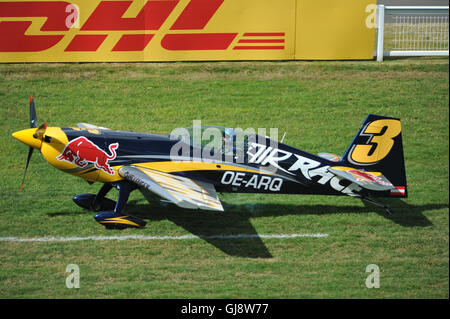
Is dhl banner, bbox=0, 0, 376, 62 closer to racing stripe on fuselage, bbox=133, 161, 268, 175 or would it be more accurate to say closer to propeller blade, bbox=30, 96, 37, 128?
propeller blade, bbox=30, 96, 37, 128

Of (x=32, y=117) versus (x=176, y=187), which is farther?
(x=32, y=117)

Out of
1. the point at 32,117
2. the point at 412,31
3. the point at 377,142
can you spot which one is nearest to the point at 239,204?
the point at 377,142

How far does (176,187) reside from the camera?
9.79 m

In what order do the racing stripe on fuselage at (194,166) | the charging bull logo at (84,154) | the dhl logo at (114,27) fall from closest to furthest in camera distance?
the charging bull logo at (84,154)
the racing stripe on fuselage at (194,166)
the dhl logo at (114,27)

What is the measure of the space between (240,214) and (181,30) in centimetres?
750

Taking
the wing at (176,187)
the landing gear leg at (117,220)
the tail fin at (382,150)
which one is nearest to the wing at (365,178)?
the tail fin at (382,150)

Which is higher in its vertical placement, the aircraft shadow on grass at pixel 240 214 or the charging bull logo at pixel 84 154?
the charging bull logo at pixel 84 154

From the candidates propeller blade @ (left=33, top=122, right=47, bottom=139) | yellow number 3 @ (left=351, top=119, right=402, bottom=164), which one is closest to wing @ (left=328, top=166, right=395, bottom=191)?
yellow number 3 @ (left=351, top=119, right=402, bottom=164)

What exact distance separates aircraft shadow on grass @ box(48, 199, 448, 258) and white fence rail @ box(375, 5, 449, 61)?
305 inches

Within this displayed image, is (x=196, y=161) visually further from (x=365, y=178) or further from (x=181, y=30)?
(x=181, y=30)

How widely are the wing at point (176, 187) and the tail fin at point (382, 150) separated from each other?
3.05 meters

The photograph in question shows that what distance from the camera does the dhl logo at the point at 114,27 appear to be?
52.5ft

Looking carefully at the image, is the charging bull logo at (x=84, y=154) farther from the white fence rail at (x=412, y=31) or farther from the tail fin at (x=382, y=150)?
the white fence rail at (x=412, y=31)

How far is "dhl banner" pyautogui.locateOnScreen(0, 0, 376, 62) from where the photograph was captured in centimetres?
1609
